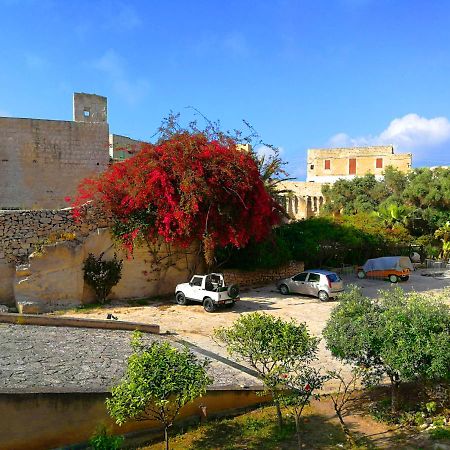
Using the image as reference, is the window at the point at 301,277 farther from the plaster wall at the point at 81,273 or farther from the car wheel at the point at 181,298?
the car wheel at the point at 181,298

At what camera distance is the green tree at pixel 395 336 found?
7770mm

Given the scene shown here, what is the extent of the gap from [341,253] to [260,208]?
30.0 ft

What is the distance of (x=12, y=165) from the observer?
22.3m

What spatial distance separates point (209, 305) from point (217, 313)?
0.42m

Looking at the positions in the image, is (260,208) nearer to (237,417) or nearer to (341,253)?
(341,253)

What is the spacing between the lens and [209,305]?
54.6 ft

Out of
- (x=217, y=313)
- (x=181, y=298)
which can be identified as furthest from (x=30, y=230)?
(x=217, y=313)

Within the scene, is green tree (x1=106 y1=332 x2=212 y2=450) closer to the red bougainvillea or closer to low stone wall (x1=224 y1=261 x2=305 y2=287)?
the red bougainvillea

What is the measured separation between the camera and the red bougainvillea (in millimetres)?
17531

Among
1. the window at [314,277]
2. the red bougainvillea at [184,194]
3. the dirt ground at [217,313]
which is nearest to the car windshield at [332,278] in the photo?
the window at [314,277]

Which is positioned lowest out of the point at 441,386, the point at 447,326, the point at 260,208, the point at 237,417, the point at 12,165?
the point at 237,417

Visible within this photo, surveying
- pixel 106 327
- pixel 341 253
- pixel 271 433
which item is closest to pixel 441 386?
pixel 271 433

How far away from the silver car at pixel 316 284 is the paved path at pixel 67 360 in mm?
8093

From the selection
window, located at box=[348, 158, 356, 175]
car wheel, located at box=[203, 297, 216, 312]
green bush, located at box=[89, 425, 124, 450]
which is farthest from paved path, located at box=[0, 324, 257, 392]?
window, located at box=[348, 158, 356, 175]
